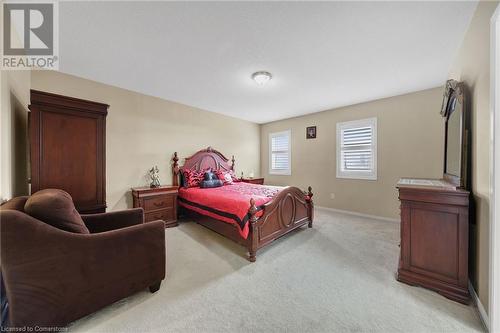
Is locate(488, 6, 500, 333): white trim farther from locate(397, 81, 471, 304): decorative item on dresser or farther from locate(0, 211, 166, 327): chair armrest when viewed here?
locate(0, 211, 166, 327): chair armrest

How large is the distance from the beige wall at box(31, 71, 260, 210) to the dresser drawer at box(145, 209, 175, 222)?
0.52 metres

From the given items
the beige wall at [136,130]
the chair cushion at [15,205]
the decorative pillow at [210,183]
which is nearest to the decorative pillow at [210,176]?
the decorative pillow at [210,183]

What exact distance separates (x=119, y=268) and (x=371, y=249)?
2882mm

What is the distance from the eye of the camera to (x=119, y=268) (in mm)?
1521

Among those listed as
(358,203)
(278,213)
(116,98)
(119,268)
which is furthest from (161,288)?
(358,203)

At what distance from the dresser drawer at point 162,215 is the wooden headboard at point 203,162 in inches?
27.2

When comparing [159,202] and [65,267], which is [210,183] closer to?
[159,202]

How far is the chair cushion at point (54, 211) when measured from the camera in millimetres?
1276

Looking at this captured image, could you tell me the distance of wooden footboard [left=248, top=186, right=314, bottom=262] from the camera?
2355 millimetres

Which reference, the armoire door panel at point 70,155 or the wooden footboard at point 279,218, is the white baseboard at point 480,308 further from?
the armoire door panel at point 70,155

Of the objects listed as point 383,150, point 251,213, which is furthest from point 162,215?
point 383,150

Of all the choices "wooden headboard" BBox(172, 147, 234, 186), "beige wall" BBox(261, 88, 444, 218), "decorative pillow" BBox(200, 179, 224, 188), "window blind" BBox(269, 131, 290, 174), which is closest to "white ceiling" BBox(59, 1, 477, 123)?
"beige wall" BBox(261, 88, 444, 218)

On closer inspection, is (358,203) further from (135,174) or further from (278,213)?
(135,174)

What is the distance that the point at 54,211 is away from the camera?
1.33 meters
